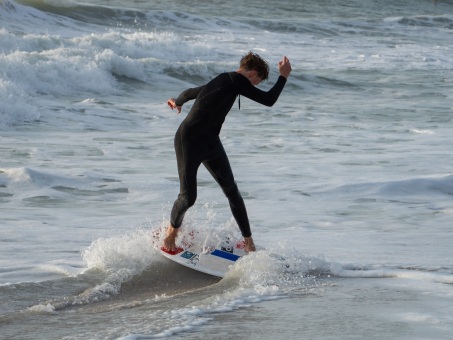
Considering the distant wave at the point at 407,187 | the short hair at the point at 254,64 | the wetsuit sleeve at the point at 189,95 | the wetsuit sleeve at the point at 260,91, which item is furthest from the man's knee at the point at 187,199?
the distant wave at the point at 407,187

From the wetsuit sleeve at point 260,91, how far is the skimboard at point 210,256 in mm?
1139

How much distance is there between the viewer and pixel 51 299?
5992mm

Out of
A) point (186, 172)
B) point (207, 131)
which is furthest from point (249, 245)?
point (207, 131)

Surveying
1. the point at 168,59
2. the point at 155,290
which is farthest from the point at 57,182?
the point at 168,59

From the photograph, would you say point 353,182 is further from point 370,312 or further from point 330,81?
point 330,81

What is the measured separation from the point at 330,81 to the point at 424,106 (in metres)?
4.92

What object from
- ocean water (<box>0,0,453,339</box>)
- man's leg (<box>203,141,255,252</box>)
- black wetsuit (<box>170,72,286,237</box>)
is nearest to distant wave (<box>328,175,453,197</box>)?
ocean water (<box>0,0,453,339</box>)

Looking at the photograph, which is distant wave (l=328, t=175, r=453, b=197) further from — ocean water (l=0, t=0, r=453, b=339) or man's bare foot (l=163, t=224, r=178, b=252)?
man's bare foot (l=163, t=224, r=178, b=252)

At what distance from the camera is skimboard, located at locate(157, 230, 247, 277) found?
6.73m

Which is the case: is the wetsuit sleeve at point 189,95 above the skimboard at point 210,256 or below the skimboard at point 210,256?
above

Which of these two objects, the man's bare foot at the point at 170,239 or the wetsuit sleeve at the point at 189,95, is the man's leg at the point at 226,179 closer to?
the wetsuit sleeve at the point at 189,95

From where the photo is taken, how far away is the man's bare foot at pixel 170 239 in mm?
6766

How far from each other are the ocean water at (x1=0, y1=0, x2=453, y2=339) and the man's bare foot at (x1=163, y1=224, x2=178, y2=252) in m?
0.16

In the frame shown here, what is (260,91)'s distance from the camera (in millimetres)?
6266
